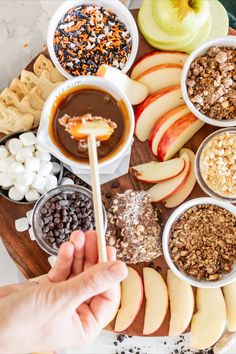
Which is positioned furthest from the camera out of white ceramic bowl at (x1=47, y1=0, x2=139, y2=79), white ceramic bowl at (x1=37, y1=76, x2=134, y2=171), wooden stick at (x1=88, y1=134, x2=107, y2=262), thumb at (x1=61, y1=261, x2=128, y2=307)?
white ceramic bowl at (x1=47, y1=0, x2=139, y2=79)

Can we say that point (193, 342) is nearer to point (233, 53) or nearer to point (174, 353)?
point (174, 353)

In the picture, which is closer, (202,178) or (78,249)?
(78,249)

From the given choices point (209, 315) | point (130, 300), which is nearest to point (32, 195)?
point (130, 300)

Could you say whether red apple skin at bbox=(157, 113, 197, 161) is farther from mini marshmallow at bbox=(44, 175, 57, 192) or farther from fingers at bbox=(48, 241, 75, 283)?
fingers at bbox=(48, 241, 75, 283)

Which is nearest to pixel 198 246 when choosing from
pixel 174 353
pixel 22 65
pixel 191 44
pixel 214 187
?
pixel 214 187

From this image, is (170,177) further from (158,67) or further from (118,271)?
(118,271)

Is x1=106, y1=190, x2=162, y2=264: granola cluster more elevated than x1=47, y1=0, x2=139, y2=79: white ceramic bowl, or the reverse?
x1=47, y1=0, x2=139, y2=79: white ceramic bowl

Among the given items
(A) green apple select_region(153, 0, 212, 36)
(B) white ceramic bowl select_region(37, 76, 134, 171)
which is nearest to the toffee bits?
(B) white ceramic bowl select_region(37, 76, 134, 171)
